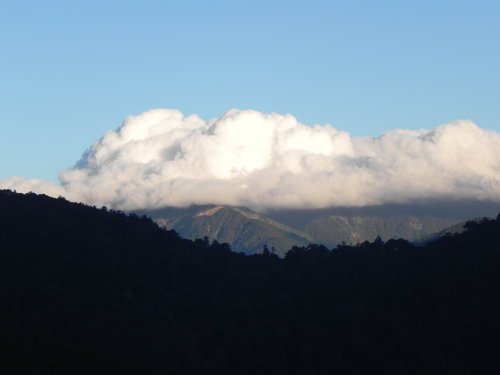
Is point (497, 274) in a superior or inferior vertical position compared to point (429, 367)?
superior

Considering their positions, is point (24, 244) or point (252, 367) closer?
point (252, 367)

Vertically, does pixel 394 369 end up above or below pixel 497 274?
below

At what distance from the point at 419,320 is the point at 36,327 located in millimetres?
67960

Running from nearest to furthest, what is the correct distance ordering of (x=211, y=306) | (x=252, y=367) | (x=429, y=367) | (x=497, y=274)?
(x=429, y=367) → (x=252, y=367) → (x=497, y=274) → (x=211, y=306)

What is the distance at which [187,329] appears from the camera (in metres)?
184

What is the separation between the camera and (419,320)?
17138 cm

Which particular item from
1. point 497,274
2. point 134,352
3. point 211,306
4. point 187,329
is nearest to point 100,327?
point 134,352

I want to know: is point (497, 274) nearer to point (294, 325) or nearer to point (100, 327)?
point (294, 325)

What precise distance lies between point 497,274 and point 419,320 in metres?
19.6

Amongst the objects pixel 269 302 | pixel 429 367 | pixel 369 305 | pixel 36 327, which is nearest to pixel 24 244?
pixel 36 327

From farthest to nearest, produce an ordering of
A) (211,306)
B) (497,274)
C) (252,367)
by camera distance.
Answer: (211,306) < (497,274) < (252,367)

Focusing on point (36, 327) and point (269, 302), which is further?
point (269, 302)

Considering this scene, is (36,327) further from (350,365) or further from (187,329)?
(350,365)

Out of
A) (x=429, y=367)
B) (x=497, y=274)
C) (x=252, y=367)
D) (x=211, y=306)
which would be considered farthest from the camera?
(x=211, y=306)
